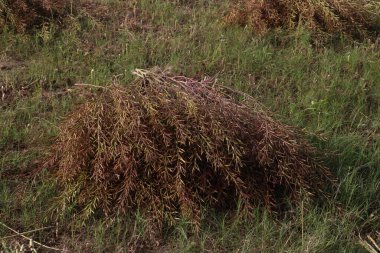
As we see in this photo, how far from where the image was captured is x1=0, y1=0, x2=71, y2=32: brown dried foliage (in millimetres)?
5594

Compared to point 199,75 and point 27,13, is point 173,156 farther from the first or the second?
point 27,13

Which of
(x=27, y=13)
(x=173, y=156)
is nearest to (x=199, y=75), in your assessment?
(x=27, y=13)

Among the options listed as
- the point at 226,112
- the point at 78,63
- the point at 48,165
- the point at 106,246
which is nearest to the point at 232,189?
the point at 226,112

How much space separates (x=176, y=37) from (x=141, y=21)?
467 mm

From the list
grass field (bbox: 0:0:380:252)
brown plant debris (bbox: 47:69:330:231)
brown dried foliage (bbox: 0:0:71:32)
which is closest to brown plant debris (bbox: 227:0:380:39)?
grass field (bbox: 0:0:380:252)

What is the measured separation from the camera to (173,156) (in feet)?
12.2

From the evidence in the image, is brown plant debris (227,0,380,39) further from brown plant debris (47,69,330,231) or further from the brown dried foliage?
brown plant debris (47,69,330,231)

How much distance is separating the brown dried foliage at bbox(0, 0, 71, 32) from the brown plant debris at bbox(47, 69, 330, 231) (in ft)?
6.31

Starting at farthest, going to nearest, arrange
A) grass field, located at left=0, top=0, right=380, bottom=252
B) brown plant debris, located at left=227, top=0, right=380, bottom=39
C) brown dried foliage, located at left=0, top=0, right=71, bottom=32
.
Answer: brown plant debris, located at left=227, top=0, right=380, bottom=39, brown dried foliage, located at left=0, top=0, right=71, bottom=32, grass field, located at left=0, top=0, right=380, bottom=252

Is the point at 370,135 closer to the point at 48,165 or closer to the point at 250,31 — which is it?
the point at 250,31

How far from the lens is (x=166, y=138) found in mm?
3689

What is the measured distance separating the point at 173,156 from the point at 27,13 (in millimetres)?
2576

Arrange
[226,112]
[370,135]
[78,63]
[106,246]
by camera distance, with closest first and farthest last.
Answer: [106,246] < [226,112] < [370,135] < [78,63]

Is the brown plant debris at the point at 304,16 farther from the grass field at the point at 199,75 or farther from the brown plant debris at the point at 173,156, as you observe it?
the brown plant debris at the point at 173,156
